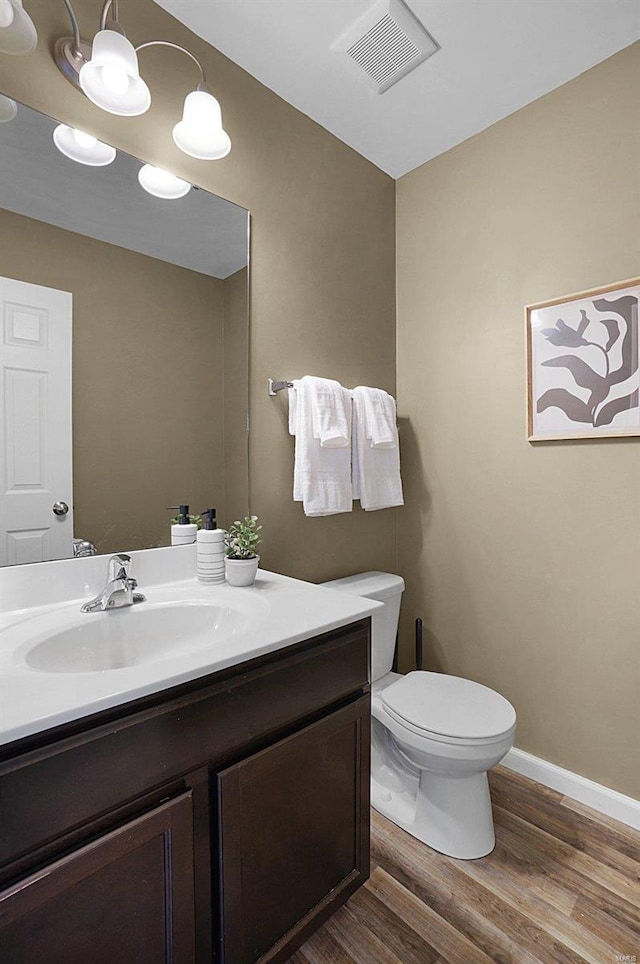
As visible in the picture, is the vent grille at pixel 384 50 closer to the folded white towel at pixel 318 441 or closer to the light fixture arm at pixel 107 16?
the light fixture arm at pixel 107 16

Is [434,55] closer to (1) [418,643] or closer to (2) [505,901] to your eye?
(1) [418,643]

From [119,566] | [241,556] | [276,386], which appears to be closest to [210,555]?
[241,556]

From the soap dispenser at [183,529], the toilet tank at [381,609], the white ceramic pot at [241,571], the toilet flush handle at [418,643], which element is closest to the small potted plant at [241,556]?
the white ceramic pot at [241,571]

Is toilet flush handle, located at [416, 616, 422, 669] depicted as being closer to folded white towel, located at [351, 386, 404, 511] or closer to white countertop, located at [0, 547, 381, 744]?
folded white towel, located at [351, 386, 404, 511]

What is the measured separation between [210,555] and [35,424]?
58cm

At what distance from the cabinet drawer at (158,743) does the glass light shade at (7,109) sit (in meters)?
1.36

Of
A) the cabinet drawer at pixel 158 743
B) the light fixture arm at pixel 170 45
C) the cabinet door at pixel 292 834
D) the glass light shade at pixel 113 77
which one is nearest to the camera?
the cabinet drawer at pixel 158 743

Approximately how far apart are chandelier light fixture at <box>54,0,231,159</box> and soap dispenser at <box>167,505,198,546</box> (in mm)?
1058

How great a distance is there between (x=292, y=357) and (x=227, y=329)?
0.97 feet

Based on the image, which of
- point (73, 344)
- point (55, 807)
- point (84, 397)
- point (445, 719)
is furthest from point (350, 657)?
point (73, 344)

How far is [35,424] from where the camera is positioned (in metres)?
1.23

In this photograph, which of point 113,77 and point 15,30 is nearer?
point 15,30

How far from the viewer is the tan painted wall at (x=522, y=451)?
1.65 m

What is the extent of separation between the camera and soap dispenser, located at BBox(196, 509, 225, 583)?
146 cm
